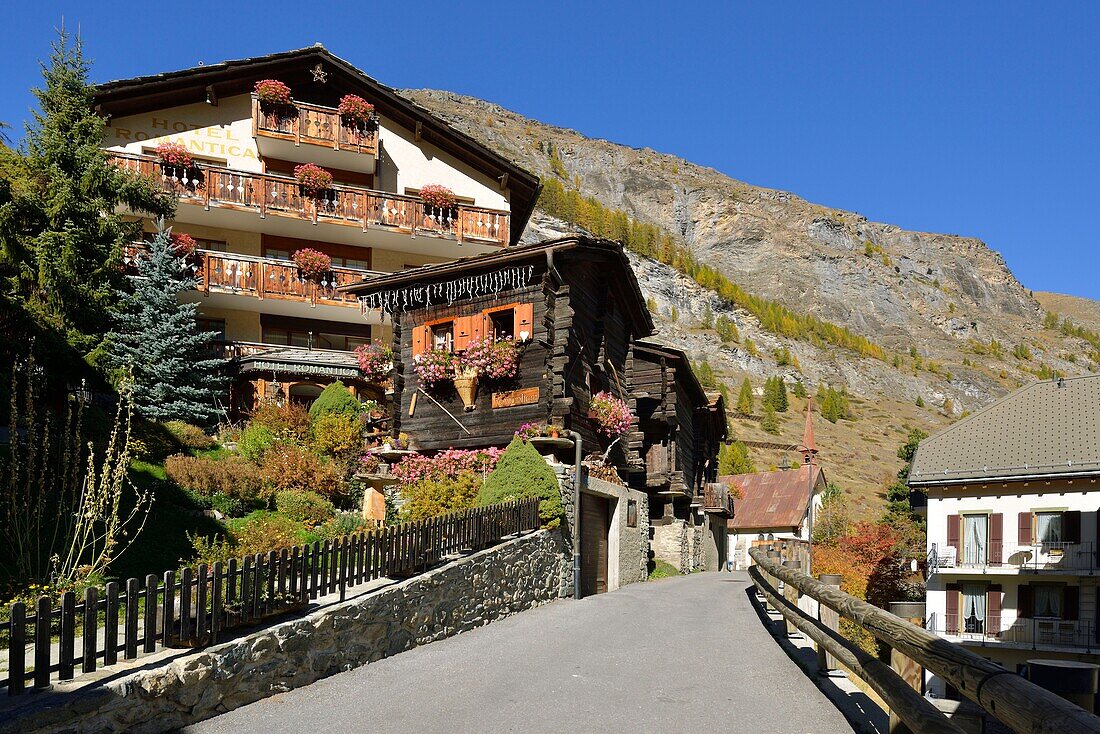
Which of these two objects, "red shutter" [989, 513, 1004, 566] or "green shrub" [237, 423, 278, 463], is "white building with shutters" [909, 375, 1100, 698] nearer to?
"red shutter" [989, 513, 1004, 566]

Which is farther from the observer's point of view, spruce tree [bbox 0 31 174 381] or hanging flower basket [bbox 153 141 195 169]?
hanging flower basket [bbox 153 141 195 169]

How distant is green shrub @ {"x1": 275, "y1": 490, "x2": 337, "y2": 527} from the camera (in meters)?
16.5

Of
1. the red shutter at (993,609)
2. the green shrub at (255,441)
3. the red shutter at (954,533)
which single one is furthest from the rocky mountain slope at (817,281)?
the green shrub at (255,441)

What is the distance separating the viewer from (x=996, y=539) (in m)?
29.8

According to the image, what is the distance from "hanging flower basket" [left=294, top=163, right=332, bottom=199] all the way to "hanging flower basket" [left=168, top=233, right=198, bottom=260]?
392 centimetres

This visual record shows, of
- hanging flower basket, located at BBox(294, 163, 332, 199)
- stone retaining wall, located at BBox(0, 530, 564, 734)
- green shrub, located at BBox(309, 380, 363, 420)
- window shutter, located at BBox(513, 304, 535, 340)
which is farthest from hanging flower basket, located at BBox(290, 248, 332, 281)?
stone retaining wall, located at BBox(0, 530, 564, 734)

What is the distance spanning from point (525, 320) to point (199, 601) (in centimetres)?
1215

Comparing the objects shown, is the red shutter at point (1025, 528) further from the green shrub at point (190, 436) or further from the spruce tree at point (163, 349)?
the spruce tree at point (163, 349)

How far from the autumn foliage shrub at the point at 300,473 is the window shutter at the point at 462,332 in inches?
157

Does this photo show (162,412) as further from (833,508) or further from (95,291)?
(833,508)

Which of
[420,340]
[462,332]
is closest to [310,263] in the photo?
[420,340]

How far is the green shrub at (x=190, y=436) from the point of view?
1888 cm

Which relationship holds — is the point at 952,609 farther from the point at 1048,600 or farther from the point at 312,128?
the point at 312,128

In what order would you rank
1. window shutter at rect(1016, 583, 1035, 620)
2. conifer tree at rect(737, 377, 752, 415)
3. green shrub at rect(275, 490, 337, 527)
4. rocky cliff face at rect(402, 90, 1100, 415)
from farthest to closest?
rocky cliff face at rect(402, 90, 1100, 415)
conifer tree at rect(737, 377, 752, 415)
window shutter at rect(1016, 583, 1035, 620)
green shrub at rect(275, 490, 337, 527)
